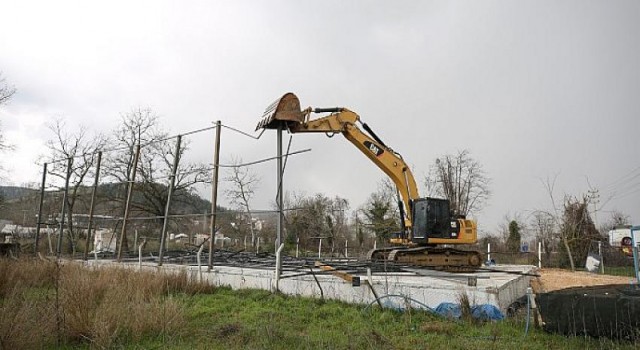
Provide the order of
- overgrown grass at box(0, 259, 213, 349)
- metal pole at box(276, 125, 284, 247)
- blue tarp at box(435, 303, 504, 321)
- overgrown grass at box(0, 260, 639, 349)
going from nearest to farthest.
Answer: overgrown grass at box(0, 259, 213, 349)
overgrown grass at box(0, 260, 639, 349)
blue tarp at box(435, 303, 504, 321)
metal pole at box(276, 125, 284, 247)

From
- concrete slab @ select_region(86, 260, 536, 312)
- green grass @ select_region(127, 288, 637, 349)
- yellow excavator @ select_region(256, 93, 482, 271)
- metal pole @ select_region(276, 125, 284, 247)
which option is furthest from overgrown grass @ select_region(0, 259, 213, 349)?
yellow excavator @ select_region(256, 93, 482, 271)

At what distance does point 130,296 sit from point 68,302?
3.88 ft

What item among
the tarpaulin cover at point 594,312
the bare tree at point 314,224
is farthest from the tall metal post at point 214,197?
the bare tree at point 314,224

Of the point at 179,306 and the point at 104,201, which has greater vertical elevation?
the point at 104,201

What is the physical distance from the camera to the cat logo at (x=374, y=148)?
12990mm

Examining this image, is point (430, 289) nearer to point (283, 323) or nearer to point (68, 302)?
point (283, 323)

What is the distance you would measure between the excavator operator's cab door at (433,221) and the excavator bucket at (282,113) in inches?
167

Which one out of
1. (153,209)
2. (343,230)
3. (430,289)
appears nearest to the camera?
(430,289)

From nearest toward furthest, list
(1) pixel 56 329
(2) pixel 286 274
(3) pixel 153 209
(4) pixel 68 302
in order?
(1) pixel 56 329 < (4) pixel 68 302 < (2) pixel 286 274 < (3) pixel 153 209

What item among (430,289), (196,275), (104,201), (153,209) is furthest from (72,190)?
(430,289)

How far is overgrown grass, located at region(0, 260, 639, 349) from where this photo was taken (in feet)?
15.8

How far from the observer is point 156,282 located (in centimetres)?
812

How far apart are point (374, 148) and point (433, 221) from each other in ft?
8.83

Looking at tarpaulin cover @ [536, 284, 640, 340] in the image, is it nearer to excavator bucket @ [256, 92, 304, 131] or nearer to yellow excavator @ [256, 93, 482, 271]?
yellow excavator @ [256, 93, 482, 271]
